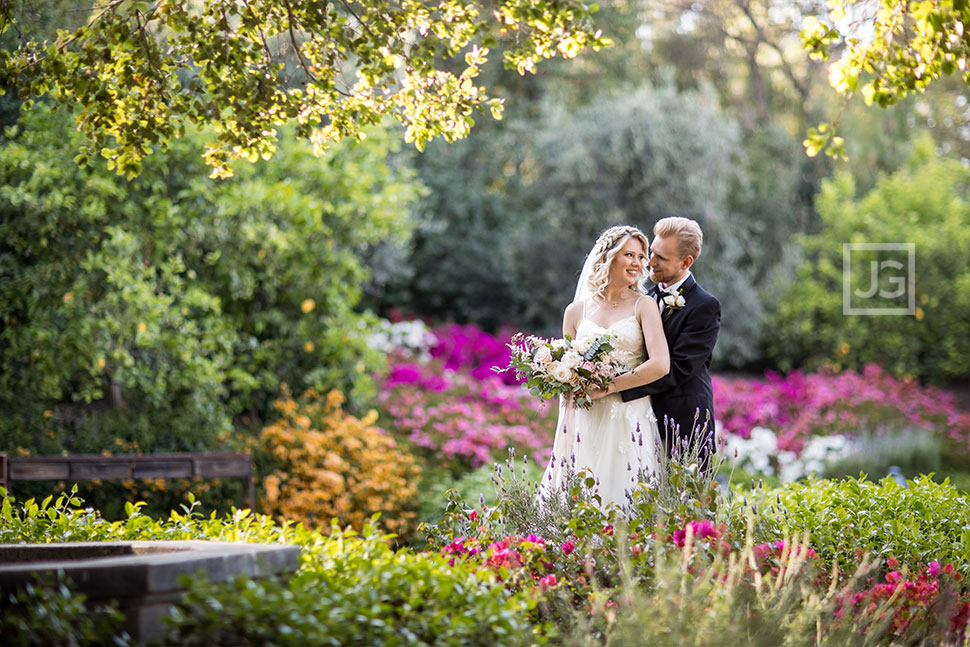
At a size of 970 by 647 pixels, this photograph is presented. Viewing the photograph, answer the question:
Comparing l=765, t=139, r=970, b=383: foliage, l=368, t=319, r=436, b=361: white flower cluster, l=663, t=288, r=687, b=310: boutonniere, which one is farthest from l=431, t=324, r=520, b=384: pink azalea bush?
l=663, t=288, r=687, b=310: boutonniere

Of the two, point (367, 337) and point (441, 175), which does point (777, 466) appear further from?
point (441, 175)

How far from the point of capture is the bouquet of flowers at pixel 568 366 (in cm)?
455

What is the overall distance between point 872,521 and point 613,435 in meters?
1.32

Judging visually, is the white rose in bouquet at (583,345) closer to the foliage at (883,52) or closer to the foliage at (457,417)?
the foliage at (883,52)

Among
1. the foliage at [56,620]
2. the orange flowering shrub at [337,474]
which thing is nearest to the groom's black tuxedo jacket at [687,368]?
the foliage at [56,620]

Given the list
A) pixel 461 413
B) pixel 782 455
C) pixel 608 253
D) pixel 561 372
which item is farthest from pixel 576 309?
pixel 782 455

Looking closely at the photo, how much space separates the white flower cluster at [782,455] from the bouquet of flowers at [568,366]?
5.63 metres

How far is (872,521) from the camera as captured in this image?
4547 millimetres

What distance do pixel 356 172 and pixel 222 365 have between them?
91.6 inches

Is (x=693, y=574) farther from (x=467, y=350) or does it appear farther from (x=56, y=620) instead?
(x=467, y=350)

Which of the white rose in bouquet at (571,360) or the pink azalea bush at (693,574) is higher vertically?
the white rose in bouquet at (571,360)

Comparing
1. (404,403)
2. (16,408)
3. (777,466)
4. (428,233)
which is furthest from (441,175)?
(16,408)

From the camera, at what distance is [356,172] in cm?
895

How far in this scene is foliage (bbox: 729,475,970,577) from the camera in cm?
427
